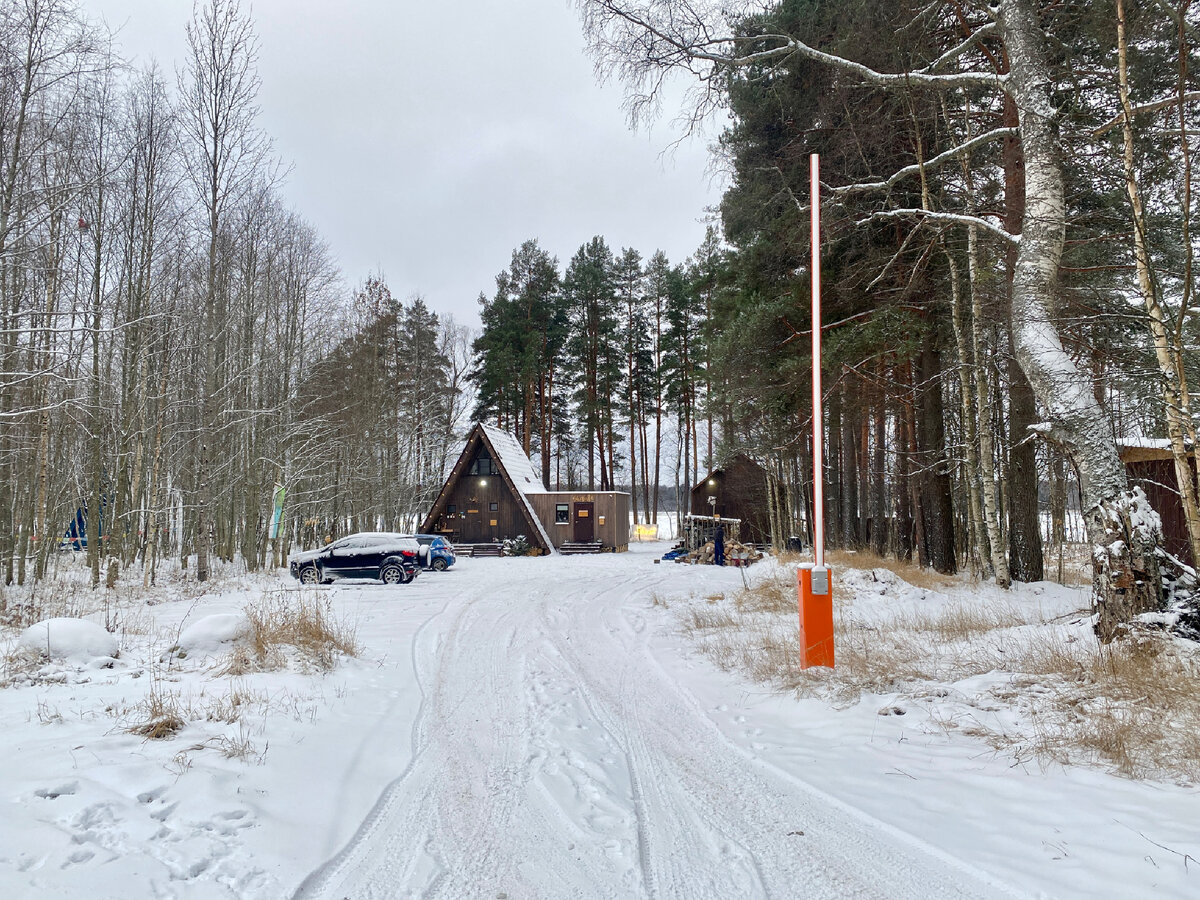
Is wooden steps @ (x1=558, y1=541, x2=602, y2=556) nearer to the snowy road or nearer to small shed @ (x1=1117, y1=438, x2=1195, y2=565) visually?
small shed @ (x1=1117, y1=438, x2=1195, y2=565)

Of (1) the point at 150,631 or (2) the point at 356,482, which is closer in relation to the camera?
(1) the point at 150,631

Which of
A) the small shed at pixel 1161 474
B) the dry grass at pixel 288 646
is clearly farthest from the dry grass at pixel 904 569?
the dry grass at pixel 288 646

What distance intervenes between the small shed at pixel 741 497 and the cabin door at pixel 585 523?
280 inches

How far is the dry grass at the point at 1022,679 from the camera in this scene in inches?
146

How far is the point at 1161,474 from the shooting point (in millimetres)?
12500

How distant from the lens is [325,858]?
288cm

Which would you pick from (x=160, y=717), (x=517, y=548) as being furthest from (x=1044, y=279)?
(x=517, y=548)

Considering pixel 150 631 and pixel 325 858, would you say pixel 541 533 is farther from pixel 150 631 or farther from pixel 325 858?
pixel 325 858

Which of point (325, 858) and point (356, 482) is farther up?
Answer: point (356, 482)

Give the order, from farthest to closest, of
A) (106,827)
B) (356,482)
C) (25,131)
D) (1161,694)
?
(356,482) < (25,131) < (1161,694) < (106,827)

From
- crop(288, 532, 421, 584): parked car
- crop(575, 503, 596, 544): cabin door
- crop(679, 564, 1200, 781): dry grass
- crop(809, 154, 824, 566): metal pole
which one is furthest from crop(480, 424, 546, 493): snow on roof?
crop(809, 154, 824, 566): metal pole

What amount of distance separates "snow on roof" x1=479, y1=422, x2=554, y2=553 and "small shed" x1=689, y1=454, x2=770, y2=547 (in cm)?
980

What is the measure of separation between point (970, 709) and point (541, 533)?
25.3 m

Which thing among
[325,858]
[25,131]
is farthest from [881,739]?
[25,131]
